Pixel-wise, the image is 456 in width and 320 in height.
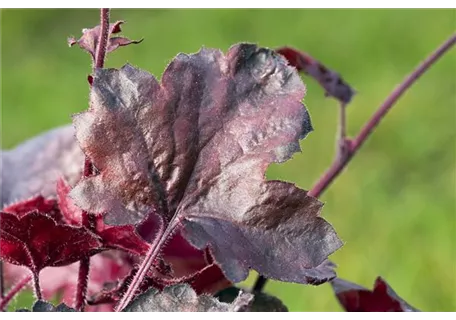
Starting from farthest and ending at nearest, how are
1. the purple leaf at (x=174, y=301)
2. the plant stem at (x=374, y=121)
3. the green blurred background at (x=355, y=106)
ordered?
the green blurred background at (x=355, y=106) < the plant stem at (x=374, y=121) < the purple leaf at (x=174, y=301)

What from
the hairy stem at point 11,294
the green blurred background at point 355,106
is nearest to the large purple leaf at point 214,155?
the hairy stem at point 11,294

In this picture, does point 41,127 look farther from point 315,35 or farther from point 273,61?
point 273,61

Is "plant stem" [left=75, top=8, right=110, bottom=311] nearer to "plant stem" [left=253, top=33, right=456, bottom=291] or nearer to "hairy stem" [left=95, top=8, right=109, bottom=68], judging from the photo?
"hairy stem" [left=95, top=8, right=109, bottom=68]

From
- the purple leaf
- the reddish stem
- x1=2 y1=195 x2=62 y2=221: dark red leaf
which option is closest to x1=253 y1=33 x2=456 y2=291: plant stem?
the reddish stem

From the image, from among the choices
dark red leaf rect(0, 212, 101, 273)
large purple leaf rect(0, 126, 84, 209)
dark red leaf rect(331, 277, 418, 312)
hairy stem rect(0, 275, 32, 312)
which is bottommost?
dark red leaf rect(331, 277, 418, 312)

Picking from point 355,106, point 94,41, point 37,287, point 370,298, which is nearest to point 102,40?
point 94,41

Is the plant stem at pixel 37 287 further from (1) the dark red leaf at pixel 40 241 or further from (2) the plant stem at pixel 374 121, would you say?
(2) the plant stem at pixel 374 121

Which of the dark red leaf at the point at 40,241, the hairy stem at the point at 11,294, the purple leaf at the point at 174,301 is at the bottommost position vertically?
the purple leaf at the point at 174,301
